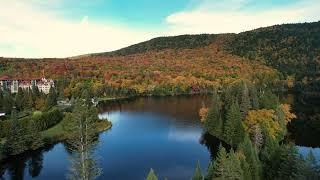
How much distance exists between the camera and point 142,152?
248 feet

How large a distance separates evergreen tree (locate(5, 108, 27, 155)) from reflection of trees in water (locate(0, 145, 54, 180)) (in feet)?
3.55

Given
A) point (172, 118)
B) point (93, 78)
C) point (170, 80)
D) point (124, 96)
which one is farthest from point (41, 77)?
point (172, 118)

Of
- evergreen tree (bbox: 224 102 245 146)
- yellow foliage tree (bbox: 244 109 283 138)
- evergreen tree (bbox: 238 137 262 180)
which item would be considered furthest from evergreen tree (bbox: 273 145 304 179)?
yellow foliage tree (bbox: 244 109 283 138)

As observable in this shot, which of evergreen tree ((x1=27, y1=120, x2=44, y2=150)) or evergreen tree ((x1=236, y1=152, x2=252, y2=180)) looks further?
evergreen tree ((x1=27, y1=120, x2=44, y2=150))

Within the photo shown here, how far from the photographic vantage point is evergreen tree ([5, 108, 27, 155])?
70.7 metres

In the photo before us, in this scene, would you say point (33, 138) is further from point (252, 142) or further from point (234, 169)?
point (234, 169)

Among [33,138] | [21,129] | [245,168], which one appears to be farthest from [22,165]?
[245,168]

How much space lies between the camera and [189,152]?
74.2 meters

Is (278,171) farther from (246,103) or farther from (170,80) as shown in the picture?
(170,80)

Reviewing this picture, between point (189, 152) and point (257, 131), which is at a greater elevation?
point (257, 131)

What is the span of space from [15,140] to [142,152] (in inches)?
875

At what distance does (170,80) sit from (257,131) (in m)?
131

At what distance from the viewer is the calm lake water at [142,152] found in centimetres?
6291

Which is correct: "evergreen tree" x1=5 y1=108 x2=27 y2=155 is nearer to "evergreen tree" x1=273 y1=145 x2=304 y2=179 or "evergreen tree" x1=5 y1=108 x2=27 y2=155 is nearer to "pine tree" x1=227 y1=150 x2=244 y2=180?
"pine tree" x1=227 y1=150 x2=244 y2=180
